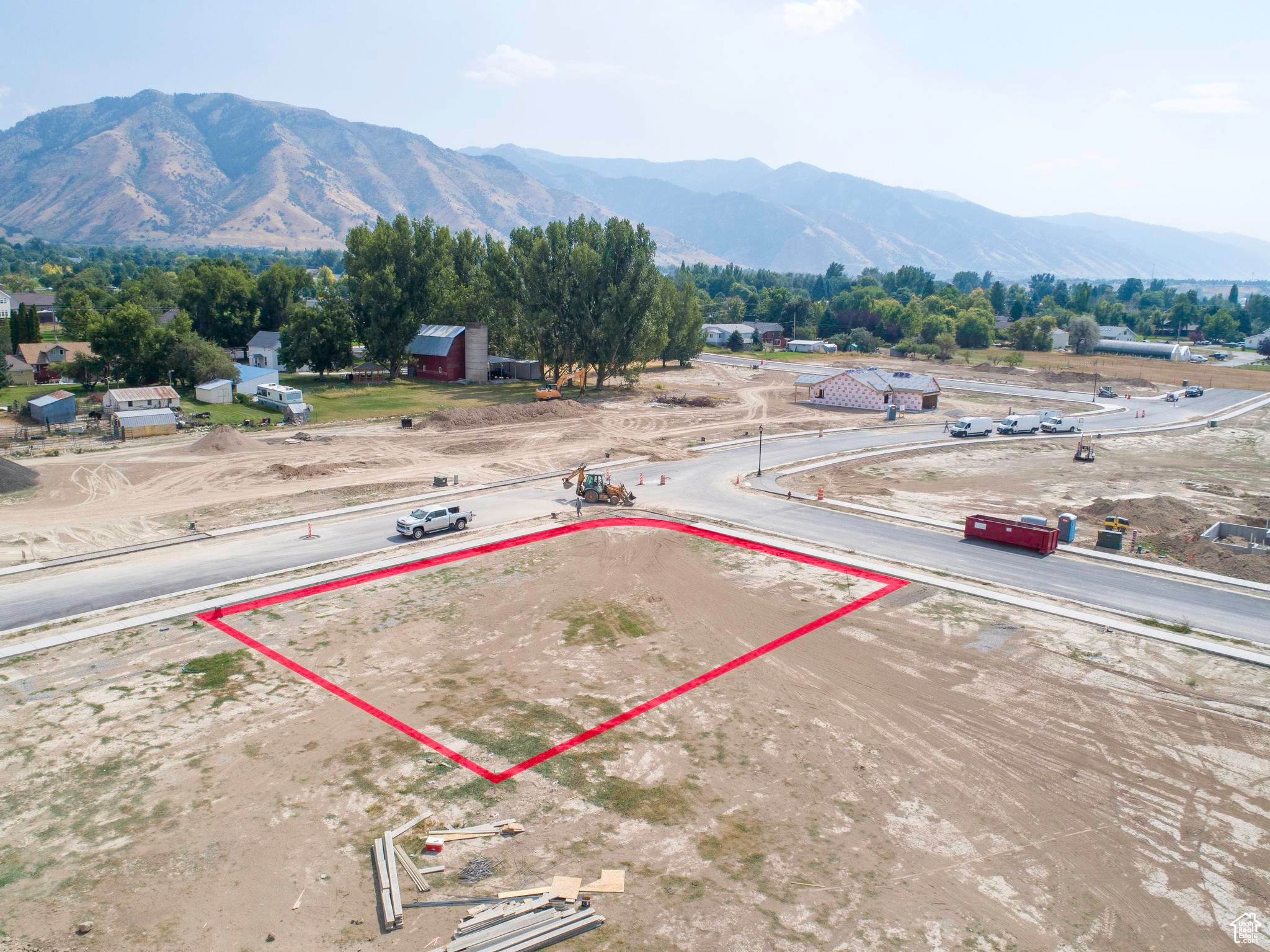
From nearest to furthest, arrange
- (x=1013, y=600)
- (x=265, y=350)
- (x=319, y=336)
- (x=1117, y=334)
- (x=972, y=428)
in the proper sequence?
(x=1013, y=600) → (x=972, y=428) → (x=319, y=336) → (x=265, y=350) → (x=1117, y=334)

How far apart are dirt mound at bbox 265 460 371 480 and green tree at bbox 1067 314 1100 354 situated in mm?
156858

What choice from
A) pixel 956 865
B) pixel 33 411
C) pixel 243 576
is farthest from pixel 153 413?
pixel 956 865

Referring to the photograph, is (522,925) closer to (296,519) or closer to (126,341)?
(296,519)

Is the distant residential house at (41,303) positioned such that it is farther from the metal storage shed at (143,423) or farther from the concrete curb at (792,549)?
the concrete curb at (792,549)

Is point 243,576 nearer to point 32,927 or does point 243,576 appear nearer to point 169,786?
point 169,786

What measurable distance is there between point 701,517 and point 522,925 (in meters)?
31.7

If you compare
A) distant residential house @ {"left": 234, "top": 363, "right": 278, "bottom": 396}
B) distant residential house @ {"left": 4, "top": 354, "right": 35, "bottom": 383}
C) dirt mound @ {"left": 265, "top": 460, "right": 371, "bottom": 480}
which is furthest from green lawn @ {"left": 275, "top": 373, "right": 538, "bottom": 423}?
distant residential house @ {"left": 4, "top": 354, "right": 35, "bottom": 383}

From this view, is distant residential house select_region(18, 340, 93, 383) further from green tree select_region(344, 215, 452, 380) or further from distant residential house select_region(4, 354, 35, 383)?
green tree select_region(344, 215, 452, 380)

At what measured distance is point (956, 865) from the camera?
58.1 ft

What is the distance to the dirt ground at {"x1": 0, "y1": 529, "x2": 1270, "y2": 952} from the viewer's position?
16.0m

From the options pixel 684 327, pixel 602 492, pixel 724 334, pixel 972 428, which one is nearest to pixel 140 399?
Result: pixel 602 492

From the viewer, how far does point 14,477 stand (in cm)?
4709

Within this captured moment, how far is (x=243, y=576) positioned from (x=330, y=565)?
358 centimetres

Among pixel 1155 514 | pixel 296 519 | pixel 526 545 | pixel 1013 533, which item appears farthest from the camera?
pixel 1155 514
